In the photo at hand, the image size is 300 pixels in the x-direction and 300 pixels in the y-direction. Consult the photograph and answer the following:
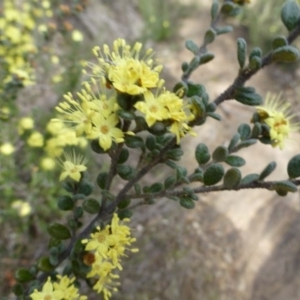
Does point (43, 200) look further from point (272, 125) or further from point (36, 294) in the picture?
point (272, 125)

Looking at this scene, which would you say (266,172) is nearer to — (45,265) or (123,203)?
(123,203)

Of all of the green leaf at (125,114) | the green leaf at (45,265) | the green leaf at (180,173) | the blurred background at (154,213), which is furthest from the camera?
the blurred background at (154,213)

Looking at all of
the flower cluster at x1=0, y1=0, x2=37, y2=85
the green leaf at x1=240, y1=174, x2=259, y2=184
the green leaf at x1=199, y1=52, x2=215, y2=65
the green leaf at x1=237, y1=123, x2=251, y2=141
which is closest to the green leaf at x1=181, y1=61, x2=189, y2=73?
the green leaf at x1=199, y1=52, x2=215, y2=65

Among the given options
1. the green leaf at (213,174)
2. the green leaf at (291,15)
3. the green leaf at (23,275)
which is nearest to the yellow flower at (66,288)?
the green leaf at (23,275)

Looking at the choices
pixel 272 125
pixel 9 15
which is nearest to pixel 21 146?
pixel 9 15

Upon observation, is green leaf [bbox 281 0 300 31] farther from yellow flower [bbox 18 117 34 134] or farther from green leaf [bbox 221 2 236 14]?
yellow flower [bbox 18 117 34 134]

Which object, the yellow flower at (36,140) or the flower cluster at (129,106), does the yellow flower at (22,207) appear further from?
the flower cluster at (129,106)
